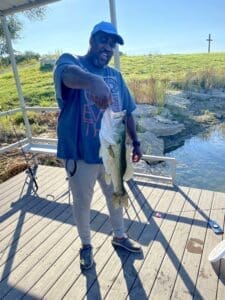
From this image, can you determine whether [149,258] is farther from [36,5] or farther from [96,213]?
[36,5]

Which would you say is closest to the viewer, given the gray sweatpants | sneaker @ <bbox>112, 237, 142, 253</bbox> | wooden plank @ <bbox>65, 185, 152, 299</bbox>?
the gray sweatpants

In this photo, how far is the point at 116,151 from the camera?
163cm

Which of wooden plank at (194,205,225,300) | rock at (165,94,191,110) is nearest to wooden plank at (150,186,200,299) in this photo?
wooden plank at (194,205,225,300)

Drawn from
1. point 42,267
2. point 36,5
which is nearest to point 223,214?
point 42,267

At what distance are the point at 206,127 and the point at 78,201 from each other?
7.21 metres

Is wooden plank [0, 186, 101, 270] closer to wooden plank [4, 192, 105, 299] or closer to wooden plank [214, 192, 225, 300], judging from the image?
wooden plank [4, 192, 105, 299]

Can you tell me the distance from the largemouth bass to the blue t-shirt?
0.89ft

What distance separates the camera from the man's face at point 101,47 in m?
1.86

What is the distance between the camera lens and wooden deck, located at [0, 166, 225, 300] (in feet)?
7.11

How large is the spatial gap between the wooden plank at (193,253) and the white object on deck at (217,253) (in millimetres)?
111

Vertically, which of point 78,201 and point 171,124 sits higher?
point 78,201

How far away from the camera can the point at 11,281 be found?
7.60ft

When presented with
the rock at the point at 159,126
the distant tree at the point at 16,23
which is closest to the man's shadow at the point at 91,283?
the rock at the point at 159,126

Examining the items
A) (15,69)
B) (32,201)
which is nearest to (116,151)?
(32,201)
